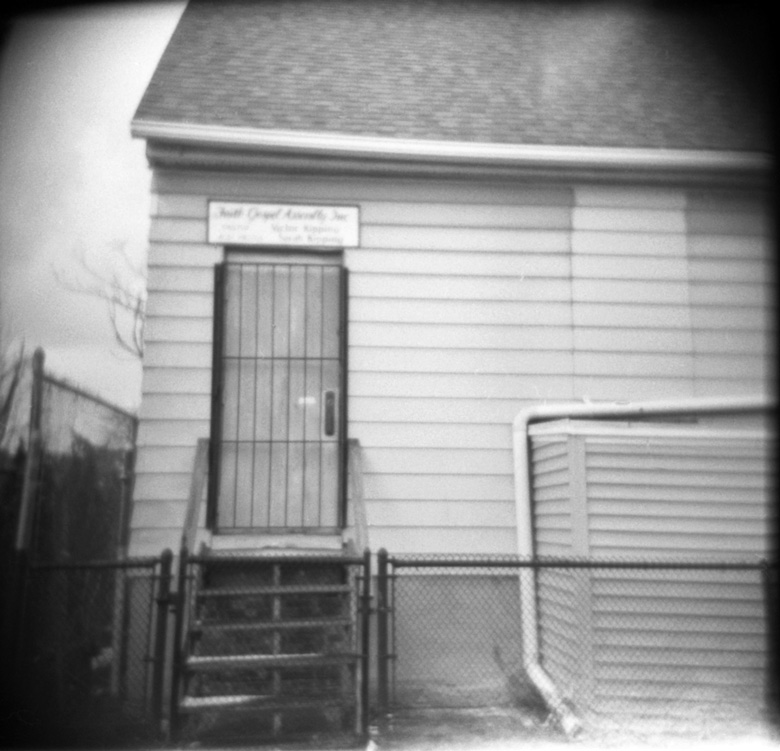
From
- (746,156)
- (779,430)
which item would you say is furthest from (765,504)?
(746,156)

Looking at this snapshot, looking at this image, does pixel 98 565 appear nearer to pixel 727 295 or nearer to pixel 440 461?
pixel 440 461

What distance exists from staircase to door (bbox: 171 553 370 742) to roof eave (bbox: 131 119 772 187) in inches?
118

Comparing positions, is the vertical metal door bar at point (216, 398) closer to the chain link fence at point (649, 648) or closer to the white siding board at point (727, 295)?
the chain link fence at point (649, 648)

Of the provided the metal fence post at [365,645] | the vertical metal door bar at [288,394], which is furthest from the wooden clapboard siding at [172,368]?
the metal fence post at [365,645]

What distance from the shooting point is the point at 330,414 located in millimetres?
5508

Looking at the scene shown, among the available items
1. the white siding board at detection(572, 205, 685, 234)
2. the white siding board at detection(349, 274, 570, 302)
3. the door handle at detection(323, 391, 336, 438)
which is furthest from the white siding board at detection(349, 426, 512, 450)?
the white siding board at detection(572, 205, 685, 234)

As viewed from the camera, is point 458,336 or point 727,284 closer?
point 458,336

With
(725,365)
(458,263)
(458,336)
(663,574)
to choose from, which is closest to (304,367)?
(458,336)

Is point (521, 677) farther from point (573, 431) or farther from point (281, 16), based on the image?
point (281, 16)

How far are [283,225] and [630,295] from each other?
2.81 m

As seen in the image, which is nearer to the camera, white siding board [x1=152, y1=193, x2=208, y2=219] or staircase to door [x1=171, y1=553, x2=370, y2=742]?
staircase to door [x1=171, y1=553, x2=370, y2=742]

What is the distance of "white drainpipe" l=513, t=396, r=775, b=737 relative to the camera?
4.47 meters

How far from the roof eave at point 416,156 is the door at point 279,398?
0.83 m

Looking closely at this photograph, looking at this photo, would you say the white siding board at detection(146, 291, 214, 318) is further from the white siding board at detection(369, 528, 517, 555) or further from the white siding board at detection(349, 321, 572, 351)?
the white siding board at detection(369, 528, 517, 555)
